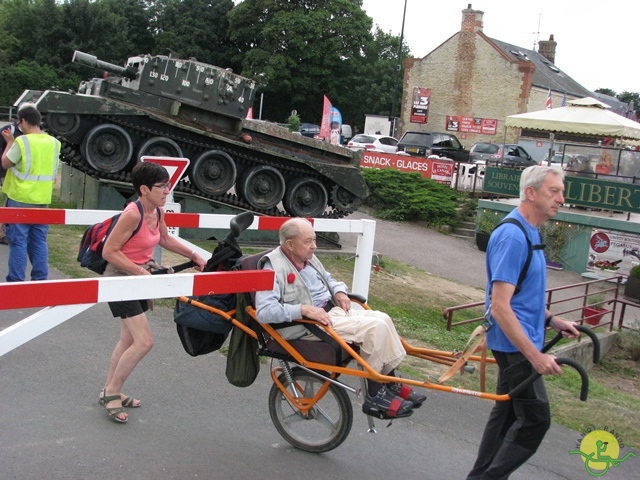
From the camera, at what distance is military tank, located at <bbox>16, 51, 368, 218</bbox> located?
45.7 ft

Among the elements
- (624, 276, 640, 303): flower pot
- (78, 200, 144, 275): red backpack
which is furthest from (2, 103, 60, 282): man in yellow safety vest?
(624, 276, 640, 303): flower pot

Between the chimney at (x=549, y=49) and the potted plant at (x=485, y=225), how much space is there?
135ft

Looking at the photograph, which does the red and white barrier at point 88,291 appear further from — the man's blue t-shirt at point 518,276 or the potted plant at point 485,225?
the potted plant at point 485,225

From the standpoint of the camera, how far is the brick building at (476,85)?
46188 mm

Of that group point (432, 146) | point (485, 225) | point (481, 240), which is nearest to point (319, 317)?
point (481, 240)

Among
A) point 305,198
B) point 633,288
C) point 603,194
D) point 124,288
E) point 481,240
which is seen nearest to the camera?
point 124,288

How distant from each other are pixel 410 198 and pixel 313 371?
62.0 feet

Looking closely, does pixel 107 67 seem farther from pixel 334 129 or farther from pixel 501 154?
pixel 501 154

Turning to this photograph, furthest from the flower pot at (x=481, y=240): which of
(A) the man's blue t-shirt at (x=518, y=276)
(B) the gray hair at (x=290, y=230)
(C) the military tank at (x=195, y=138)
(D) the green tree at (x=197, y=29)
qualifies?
(D) the green tree at (x=197, y=29)

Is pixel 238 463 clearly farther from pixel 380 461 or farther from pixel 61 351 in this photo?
pixel 61 351

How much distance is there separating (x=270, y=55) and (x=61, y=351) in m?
50.4

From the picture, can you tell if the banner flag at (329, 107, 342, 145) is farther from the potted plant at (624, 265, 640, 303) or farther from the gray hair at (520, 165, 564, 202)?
the gray hair at (520, 165, 564, 202)

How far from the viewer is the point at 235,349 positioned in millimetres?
4441

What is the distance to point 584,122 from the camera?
2116 centimetres
